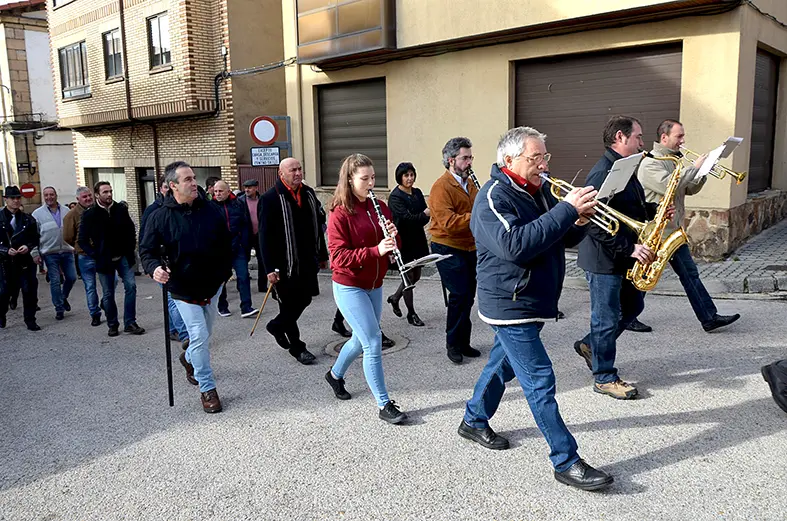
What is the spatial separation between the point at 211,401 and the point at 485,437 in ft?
6.82

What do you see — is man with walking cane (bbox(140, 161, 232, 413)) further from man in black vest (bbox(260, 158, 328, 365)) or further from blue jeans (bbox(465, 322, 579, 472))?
blue jeans (bbox(465, 322, 579, 472))

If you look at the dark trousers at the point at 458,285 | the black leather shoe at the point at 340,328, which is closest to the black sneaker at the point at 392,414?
the dark trousers at the point at 458,285

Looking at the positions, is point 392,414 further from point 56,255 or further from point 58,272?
point 56,255

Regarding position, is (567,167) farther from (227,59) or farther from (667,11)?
(227,59)

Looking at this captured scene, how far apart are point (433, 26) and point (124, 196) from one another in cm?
1248

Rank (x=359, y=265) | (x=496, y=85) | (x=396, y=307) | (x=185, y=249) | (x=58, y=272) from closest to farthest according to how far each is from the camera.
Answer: (x=359, y=265) → (x=185, y=249) → (x=396, y=307) → (x=58, y=272) → (x=496, y=85)

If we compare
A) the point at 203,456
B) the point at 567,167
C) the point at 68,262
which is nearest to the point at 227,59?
the point at 68,262

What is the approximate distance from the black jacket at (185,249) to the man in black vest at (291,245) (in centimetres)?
87

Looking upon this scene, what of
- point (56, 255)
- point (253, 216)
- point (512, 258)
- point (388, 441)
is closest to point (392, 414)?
point (388, 441)

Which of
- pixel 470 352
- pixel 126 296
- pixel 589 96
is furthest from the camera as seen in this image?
pixel 589 96

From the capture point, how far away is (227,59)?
15.4 m

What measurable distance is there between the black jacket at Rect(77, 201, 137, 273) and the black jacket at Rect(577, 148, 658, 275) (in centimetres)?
552

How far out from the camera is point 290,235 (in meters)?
5.86

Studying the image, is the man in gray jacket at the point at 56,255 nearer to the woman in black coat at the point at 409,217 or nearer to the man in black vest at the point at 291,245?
the man in black vest at the point at 291,245
